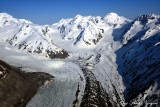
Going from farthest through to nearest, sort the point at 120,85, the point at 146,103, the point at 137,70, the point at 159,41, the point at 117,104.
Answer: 1. the point at 159,41
2. the point at 137,70
3. the point at 120,85
4. the point at 117,104
5. the point at 146,103

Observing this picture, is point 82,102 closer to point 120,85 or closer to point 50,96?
point 50,96

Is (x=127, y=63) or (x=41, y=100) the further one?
(x=127, y=63)

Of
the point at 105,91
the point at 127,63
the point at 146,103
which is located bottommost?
the point at 146,103

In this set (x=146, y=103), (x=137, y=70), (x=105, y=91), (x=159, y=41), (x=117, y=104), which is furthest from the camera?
(x=159, y=41)

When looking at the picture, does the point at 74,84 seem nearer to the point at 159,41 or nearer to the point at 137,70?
the point at 137,70

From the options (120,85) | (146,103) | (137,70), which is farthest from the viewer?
(137,70)

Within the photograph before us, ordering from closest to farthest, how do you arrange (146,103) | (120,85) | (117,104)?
1. (146,103)
2. (117,104)
3. (120,85)

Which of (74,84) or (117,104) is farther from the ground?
(74,84)

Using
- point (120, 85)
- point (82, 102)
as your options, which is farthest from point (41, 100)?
point (120, 85)

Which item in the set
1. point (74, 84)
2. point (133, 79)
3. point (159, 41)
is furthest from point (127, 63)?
point (74, 84)
